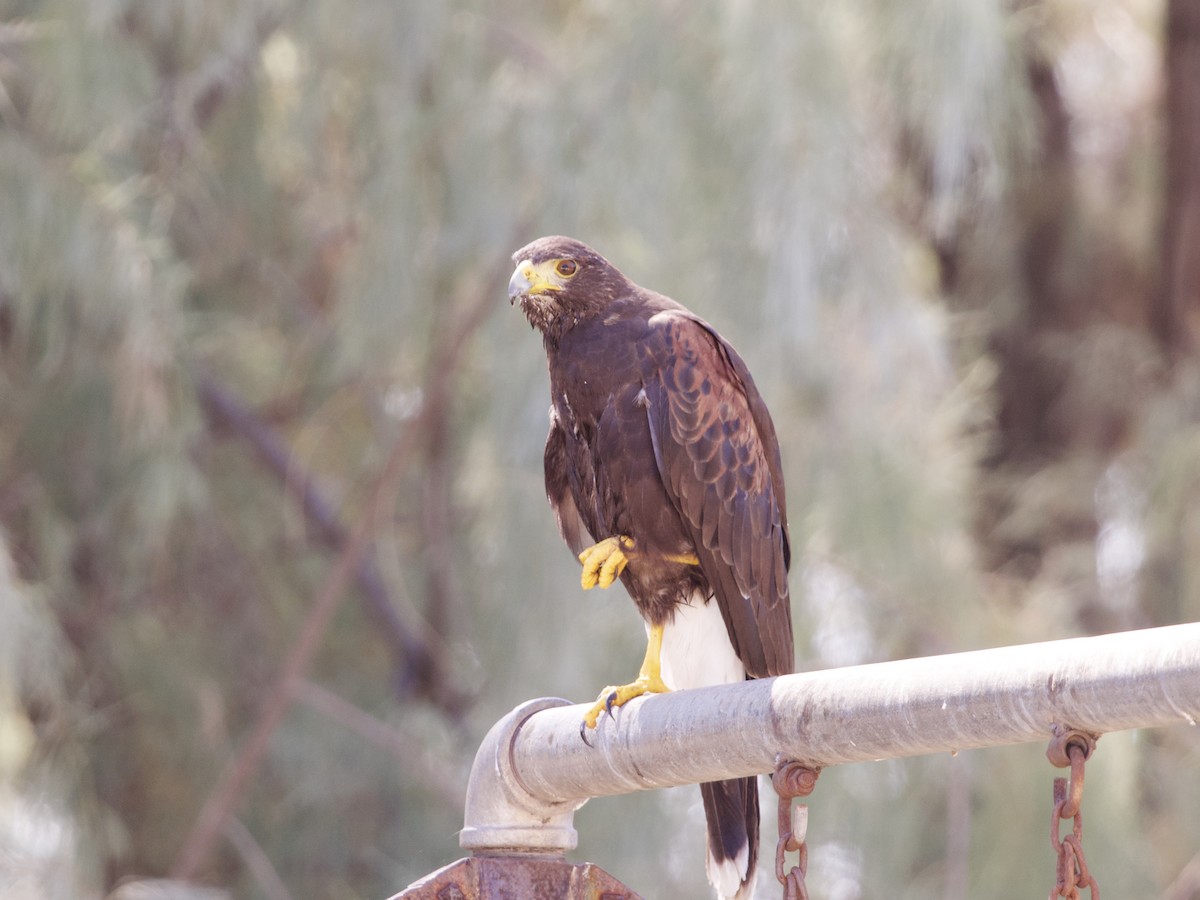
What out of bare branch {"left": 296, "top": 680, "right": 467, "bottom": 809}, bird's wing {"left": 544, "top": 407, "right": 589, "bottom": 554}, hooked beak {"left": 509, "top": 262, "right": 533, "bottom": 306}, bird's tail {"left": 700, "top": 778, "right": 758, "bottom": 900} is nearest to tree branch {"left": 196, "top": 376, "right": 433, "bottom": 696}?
bare branch {"left": 296, "top": 680, "right": 467, "bottom": 809}

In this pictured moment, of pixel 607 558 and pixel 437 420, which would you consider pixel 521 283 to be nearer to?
pixel 607 558

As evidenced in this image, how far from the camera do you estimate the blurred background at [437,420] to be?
4.86 metres

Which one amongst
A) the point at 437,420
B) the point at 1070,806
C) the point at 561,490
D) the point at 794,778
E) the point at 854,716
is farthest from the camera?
the point at 437,420

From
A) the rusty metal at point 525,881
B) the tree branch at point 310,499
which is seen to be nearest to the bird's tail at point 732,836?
the rusty metal at point 525,881

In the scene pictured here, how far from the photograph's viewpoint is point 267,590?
6.54m

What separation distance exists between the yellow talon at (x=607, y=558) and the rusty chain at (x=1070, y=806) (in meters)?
1.59

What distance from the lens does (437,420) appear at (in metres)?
6.13

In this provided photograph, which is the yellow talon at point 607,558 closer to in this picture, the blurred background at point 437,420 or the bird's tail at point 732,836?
the bird's tail at point 732,836

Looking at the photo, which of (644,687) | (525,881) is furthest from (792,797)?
(644,687)

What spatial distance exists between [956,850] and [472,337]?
2356 mm

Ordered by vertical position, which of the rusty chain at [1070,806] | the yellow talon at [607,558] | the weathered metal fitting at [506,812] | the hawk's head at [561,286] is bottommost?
the rusty chain at [1070,806]

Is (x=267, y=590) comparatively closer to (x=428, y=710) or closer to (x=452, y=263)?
(x=428, y=710)

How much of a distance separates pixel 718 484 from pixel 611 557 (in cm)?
25

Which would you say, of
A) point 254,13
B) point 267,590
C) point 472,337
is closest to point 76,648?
point 267,590
